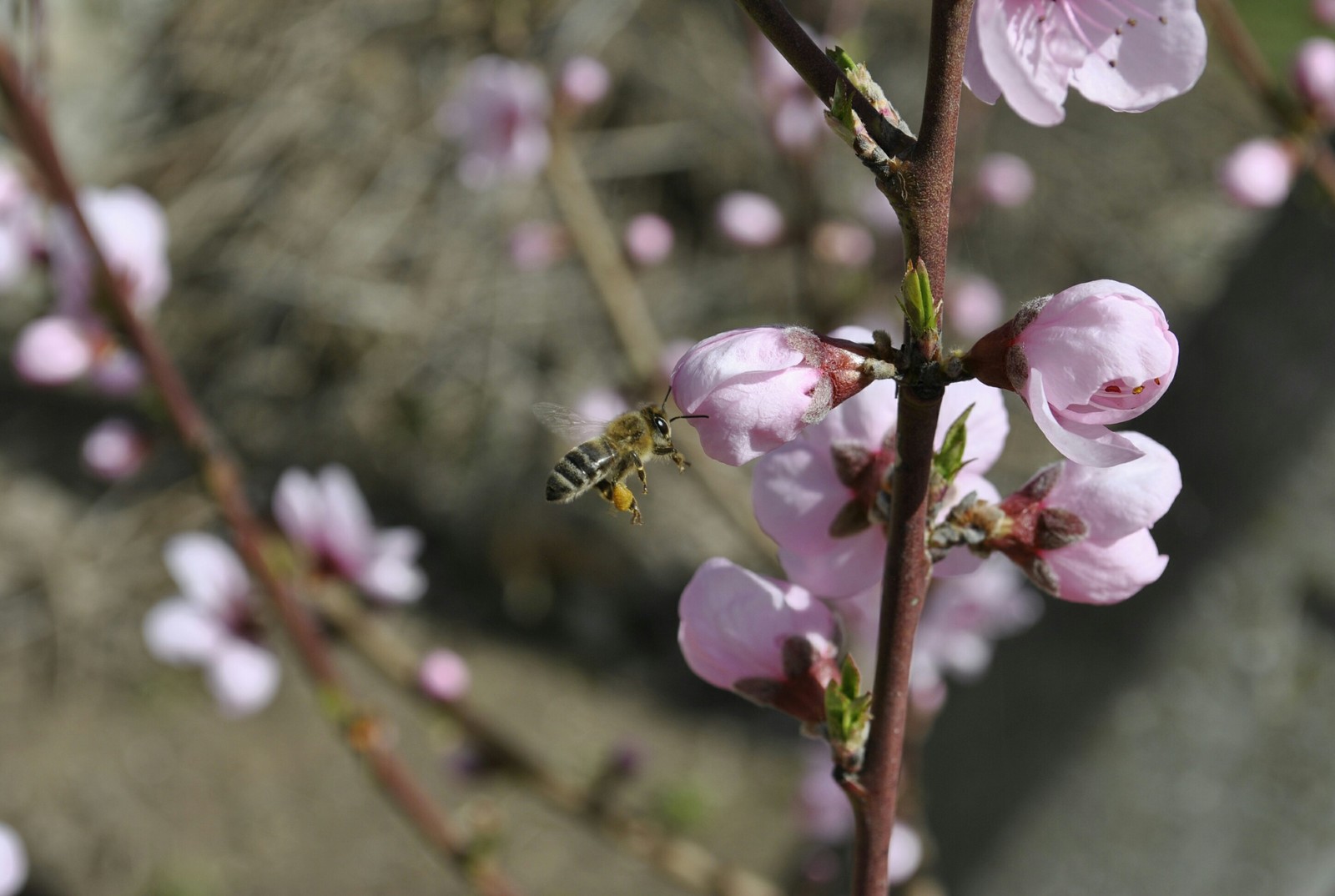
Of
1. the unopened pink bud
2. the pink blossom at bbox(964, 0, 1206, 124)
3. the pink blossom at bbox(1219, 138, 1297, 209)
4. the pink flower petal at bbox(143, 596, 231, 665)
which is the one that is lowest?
the pink blossom at bbox(1219, 138, 1297, 209)

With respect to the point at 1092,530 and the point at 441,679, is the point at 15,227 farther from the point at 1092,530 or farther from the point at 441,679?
the point at 1092,530

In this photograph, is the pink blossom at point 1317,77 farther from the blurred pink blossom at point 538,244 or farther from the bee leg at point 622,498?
the blurred pink blossom at point 538,244

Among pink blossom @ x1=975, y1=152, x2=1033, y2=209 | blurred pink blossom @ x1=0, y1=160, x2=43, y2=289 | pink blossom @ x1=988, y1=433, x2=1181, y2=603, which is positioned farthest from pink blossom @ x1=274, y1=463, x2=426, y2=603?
pink blossom @ x1=975, y1=152, x2=1033, y2=209

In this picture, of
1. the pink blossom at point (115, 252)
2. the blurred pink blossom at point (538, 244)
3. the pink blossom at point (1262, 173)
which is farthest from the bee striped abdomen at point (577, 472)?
the blurred pink blossom at point (538, 244)

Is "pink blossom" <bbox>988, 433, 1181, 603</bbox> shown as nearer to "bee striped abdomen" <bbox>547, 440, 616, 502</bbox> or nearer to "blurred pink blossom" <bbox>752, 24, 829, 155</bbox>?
"bee striped abdomen" <bbox>547, 440, 616, 502</bbox>

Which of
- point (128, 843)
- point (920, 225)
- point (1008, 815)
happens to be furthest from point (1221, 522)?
point (128, 843)

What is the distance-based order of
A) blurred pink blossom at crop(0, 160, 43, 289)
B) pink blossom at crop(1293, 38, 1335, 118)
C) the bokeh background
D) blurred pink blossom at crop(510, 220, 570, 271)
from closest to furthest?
pink blossom at crop(1293, 38, 1335, 118) < blurred pink blossom at crop(0, 160, 43, 289) < blurred pink blossom at crop(510, 220, 570, 271) < the bokeh background

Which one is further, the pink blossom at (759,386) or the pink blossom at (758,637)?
the pink blossom at (758,637)

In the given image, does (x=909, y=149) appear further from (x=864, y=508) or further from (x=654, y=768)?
(x=654, y=768)
